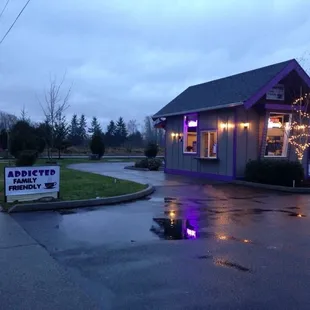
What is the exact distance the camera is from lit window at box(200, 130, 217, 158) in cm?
2002

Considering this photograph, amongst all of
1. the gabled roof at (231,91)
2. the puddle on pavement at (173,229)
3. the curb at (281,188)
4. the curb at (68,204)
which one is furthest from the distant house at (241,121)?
the puddle on pavement at (173,229)

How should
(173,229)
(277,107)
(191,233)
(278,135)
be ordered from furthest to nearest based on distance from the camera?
1. (278,135)
2. (277,107)
3. (173,229)
4. (191,233)

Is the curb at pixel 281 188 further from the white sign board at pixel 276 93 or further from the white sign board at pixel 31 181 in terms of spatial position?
the white sign board at pixel 31 181

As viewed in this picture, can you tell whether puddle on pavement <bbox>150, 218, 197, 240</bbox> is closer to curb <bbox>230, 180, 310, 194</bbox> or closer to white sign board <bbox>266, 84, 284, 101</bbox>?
curb <bbox>230, 180, 310, 194</bbox>

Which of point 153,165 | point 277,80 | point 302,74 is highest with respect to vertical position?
point 302,74

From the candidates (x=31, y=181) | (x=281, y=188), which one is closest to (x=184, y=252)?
(x=31, y=181)

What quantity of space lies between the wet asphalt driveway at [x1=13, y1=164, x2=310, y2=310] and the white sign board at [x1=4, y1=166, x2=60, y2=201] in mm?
1360

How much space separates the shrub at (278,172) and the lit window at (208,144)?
125 inches

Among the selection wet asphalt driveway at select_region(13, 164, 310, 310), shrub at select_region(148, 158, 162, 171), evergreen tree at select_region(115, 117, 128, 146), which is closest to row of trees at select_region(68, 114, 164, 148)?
evergreen tree at select_region(115, 117, 128, 146)

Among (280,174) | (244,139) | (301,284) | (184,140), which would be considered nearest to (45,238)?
(301,284)

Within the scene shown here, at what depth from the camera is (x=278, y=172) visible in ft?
54.1

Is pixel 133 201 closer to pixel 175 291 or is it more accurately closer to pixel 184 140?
pixel 175 291

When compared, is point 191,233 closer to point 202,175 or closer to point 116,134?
point 202,175

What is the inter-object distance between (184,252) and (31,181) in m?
6.03
